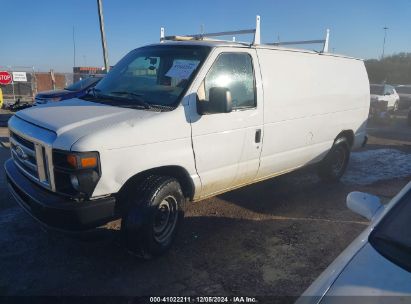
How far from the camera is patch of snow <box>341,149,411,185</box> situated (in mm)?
6961

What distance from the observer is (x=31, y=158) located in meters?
3.46

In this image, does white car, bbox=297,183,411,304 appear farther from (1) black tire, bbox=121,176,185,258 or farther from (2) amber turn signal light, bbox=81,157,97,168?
(2) amber turn signal light, bbox=81,157,97,168

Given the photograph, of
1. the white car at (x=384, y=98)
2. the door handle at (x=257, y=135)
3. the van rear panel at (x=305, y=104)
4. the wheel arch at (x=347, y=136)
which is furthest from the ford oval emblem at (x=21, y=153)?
the white car at (x=384, y=98)

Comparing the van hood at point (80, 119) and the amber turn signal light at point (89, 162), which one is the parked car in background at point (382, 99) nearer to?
the van hood at point (80, 119)

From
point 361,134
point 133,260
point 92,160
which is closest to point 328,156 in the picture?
point 361,134

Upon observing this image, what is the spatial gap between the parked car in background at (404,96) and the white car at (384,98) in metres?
0.59

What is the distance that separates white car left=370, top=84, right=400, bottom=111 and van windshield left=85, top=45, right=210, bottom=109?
15.1 metres

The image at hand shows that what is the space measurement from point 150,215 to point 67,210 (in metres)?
0.75

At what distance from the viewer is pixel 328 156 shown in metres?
6.20

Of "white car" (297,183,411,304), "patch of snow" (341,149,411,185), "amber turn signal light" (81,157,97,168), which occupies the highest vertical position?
"amber turn signal light" (81,157,97,168)

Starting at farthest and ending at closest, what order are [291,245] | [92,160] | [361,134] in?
[361,134]
[291,245]
[92,160]

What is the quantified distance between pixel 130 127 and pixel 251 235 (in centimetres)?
206

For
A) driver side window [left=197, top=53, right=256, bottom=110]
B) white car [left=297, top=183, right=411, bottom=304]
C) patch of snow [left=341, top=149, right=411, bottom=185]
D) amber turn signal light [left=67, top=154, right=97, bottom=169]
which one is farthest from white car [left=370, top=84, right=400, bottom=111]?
amber turn signal light [left=67, top=154, right=97, bottom=169]

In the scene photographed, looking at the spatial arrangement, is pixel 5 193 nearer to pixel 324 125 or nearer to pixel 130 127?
pixel 130 127
